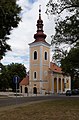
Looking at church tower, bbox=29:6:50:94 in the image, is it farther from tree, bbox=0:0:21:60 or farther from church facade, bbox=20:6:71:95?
tree, bbox=0:0:21:60

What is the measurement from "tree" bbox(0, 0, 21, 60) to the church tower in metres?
82.8

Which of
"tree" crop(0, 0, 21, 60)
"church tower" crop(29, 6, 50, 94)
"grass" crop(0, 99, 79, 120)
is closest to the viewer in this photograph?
"grass" crop(0, 99, 79, 120)

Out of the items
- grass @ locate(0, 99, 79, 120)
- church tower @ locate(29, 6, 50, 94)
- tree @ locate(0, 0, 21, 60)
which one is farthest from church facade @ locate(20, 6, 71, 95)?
tree @ locate(0, 0, 21, 60)

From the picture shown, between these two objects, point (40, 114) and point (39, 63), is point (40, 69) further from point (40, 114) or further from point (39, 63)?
point (40, 114)

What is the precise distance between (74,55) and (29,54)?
7152cm

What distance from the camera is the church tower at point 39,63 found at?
4134 inches

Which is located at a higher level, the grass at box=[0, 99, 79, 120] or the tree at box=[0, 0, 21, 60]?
the tree at box=[0, 0, 21, 60]

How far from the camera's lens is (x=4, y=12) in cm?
1873

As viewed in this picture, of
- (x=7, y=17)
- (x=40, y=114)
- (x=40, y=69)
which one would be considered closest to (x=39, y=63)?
(x=40, y=69)

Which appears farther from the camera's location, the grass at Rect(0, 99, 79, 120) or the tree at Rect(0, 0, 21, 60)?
the tree at Rect(0, 0, 21, 60)

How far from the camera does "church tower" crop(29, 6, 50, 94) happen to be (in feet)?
344

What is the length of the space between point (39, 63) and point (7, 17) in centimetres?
8596

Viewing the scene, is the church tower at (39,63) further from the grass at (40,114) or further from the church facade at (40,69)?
the grass at (40,114)

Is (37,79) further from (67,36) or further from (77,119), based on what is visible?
(77,119)
